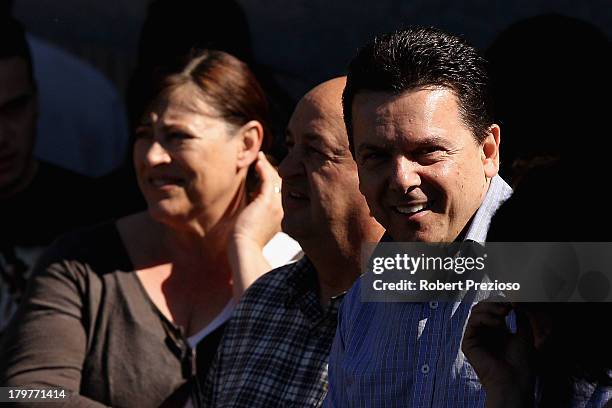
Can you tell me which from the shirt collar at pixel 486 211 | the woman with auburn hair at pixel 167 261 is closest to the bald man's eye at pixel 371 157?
the shirt collar at pixel 486 211

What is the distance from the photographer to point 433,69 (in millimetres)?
2439

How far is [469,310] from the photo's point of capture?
2295mm

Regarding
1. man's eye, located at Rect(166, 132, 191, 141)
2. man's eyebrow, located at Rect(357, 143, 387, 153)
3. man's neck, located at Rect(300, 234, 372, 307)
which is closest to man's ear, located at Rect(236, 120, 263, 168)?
man's eye, located at Rect(166, 132, 191, 141)

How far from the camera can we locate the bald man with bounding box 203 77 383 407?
2812 millimetres

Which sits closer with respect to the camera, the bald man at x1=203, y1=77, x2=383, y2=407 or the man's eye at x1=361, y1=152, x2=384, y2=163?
the man's eye at x1=361, y1=152, x2=384, y2=163

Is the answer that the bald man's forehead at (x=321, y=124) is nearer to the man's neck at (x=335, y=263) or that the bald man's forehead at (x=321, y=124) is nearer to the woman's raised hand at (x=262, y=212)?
the man's neck at (x=335, y=263)

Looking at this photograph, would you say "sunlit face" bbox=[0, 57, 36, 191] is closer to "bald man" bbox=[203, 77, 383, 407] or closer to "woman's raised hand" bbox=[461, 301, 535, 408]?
"bald man" bbox=[203, 77, 383, 407]

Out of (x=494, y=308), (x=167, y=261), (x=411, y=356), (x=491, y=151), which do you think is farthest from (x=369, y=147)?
(x=167, y=261)

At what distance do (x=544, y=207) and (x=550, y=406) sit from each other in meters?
0.29

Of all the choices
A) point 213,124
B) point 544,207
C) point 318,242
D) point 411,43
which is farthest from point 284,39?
point 544,207

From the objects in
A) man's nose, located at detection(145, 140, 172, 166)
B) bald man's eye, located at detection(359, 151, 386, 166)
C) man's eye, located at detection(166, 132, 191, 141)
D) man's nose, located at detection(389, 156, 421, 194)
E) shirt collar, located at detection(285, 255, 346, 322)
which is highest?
man's eye, located at detection(166, 132, 191, 141)

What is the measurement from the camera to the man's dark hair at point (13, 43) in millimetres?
4035

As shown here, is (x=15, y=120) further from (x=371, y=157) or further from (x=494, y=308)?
(x=494, y=308)

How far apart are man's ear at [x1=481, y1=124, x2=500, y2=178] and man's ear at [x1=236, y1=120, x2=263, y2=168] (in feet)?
3.80
